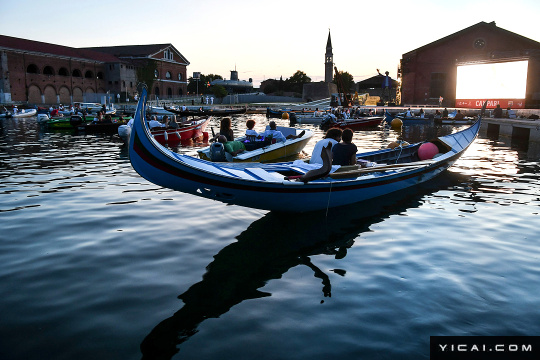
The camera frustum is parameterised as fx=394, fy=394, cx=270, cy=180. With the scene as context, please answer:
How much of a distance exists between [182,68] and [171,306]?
271 ft

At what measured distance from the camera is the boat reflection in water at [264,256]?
172 inches

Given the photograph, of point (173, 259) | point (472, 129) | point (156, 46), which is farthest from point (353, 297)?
point (156, 46)

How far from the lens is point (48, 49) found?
58406 mm

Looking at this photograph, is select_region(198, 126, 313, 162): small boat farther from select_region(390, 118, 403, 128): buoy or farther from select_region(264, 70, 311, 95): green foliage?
select_region(264, 70, 311, 95): green foliage

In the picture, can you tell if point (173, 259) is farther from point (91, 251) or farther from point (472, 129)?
point (472, 129)

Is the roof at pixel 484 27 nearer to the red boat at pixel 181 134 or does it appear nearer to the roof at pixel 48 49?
the red boat at pixel 181 134

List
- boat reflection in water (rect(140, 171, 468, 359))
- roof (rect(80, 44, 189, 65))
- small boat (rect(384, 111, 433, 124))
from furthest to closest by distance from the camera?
1. roof (rect(80, 44, 189, 65))
2. small boat (rect(384, 111, 433, 124))
3. boat reflection in water (rect(140, 171, 468, 359))

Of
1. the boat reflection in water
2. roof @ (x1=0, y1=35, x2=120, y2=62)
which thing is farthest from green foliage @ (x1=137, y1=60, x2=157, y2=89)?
the boat reflection in water

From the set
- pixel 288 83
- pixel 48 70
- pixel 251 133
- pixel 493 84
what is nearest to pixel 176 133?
pixel 251 133

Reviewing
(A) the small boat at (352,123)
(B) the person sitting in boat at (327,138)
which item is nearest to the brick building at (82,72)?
(A) the small boat at (352,123)

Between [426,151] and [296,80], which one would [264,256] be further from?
[296,80]

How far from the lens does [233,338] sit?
4.11 meters

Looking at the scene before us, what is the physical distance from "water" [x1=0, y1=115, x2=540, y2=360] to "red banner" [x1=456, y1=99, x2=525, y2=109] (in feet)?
109

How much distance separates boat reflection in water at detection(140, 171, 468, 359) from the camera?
4.36 metres
